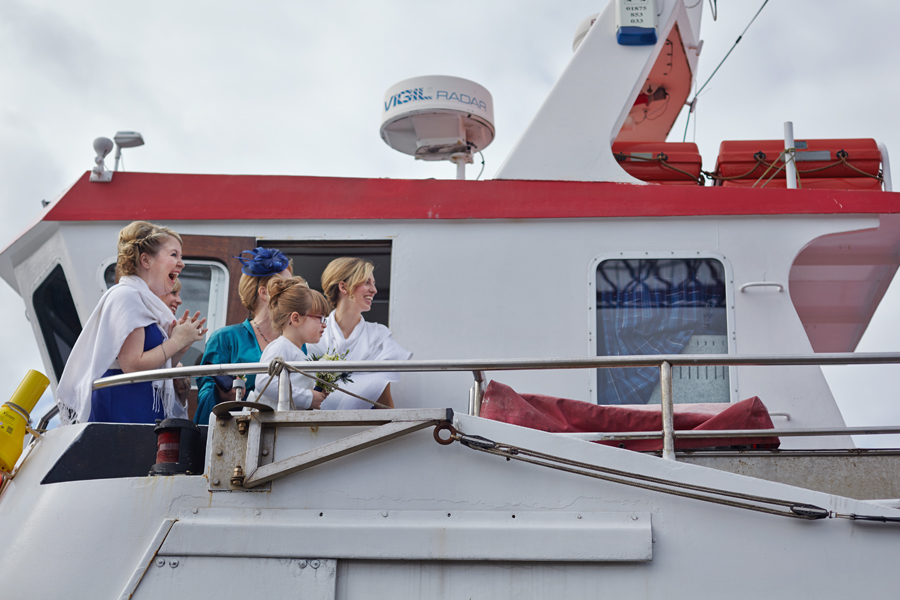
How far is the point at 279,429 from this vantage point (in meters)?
3.29

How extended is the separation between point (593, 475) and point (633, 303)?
6.68ft

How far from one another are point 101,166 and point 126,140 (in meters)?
0.25

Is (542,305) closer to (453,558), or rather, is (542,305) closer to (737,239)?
(737,239)

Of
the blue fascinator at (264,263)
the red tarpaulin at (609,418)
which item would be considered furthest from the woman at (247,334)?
the red tarpaulin at (609,418)

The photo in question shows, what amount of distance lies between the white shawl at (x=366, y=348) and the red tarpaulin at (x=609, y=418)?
0.76 meters

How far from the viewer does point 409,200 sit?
524 centimetres

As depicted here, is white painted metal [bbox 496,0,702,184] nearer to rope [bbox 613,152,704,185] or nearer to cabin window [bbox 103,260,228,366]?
rope [bbox 613,152,704,185]

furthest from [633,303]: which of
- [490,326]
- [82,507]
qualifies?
[82,507]

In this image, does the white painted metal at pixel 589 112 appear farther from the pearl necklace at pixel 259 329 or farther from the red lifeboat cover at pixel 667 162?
the pearl necklace at pixel 259 329

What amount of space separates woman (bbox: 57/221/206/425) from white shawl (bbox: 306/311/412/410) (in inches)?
34.3

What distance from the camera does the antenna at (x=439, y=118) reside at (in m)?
5.81

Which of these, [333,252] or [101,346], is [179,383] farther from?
[333,252]

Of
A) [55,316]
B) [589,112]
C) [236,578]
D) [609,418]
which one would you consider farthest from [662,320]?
[55,316]

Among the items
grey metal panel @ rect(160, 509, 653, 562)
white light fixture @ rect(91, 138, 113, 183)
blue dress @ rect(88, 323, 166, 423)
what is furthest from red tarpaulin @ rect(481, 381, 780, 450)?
white light fixture @ rect(91, 138, 113, 183)
